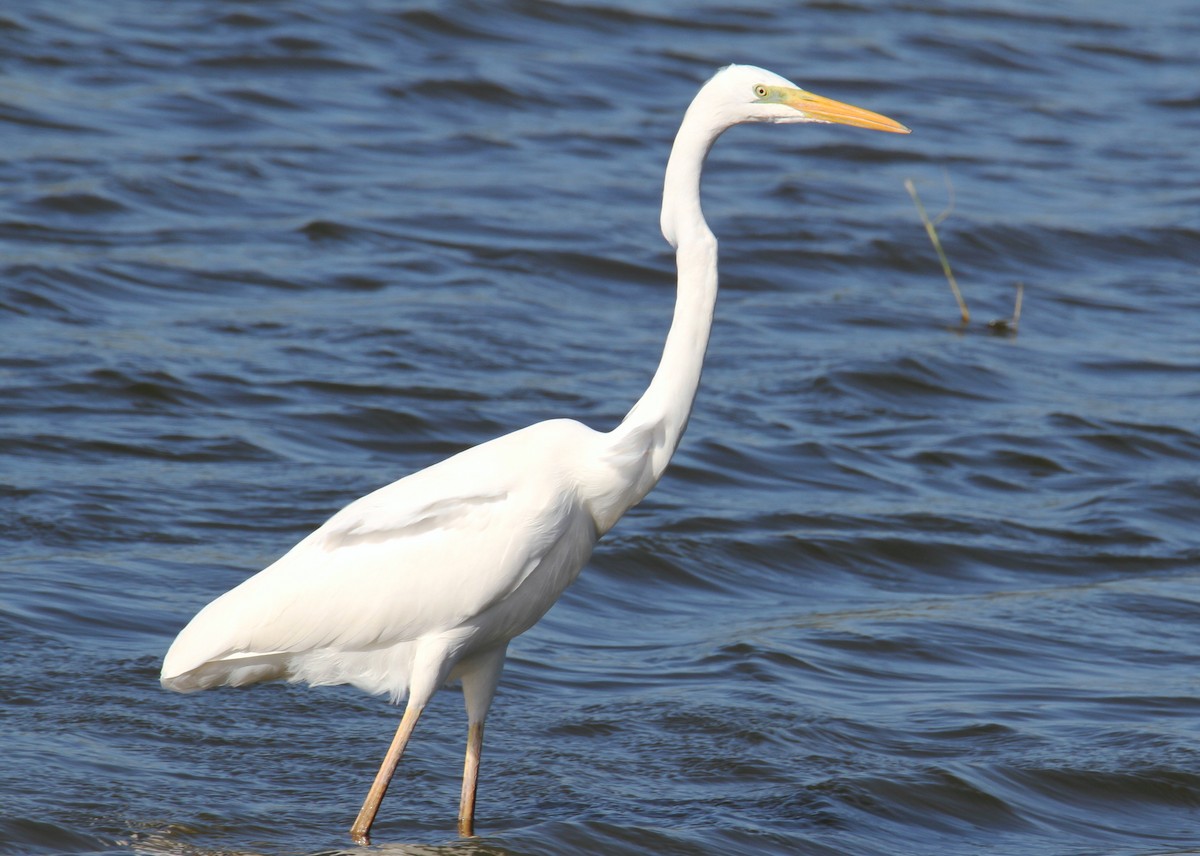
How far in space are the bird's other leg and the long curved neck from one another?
0.85 m

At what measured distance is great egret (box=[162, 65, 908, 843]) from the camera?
5207 mm

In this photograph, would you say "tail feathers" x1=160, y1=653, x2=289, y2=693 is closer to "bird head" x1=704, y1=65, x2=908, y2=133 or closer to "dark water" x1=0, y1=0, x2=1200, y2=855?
"dark water" x1=0, y1=0, x2=1200, y2=855

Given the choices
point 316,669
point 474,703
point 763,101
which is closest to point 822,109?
point 763,101

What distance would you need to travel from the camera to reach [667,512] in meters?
9.29

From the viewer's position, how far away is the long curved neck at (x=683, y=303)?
5172 mm

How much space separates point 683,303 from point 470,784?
1725 millimetres

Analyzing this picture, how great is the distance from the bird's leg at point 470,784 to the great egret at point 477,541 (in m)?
0.23

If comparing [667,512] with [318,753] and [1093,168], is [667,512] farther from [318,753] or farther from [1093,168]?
[1093,168]

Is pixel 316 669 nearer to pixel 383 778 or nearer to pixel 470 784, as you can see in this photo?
pixel 383 778

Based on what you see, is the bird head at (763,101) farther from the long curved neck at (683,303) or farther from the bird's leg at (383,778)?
the bird's leg at (383,778)

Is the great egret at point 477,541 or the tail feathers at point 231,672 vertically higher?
the great egret at point 477,541

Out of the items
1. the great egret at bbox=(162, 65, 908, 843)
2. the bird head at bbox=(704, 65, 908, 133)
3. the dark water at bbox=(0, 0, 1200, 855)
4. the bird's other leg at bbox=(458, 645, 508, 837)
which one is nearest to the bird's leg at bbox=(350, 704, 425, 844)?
the great egret at bbox=(162, 65, 908, 843)

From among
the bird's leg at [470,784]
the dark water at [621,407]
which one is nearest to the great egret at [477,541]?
the bird's leg at [470,784]

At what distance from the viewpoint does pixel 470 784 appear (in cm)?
573
